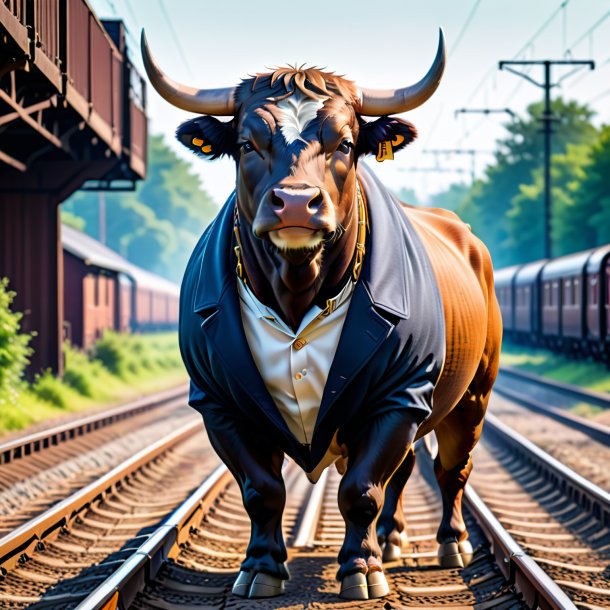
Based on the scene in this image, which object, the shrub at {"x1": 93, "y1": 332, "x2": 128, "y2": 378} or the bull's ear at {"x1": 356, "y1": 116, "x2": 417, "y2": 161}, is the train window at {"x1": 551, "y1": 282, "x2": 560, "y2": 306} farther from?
the bull's ear at {"x1": 356, "y1": 116, "x2": 417, "y2": 161}

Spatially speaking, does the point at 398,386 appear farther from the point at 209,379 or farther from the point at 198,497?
the point at 198,497

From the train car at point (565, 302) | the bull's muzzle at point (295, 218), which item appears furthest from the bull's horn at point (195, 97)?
the train car at point (565, 302)

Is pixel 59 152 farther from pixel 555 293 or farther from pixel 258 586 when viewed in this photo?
pixel 555 293

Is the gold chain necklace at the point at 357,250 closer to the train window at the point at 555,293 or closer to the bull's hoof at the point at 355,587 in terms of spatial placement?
the bull's hoof at the point at 355,587

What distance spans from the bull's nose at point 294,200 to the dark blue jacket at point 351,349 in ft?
2.60

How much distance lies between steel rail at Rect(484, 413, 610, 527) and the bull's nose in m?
4.73

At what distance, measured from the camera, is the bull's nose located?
502cm

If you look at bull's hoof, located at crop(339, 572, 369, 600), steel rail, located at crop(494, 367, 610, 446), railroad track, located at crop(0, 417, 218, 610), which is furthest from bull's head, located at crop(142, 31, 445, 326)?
steel rail, located at crop(494, 367, 610, 446)

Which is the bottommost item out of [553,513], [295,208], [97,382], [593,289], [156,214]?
[97,382]

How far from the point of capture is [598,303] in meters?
29.7

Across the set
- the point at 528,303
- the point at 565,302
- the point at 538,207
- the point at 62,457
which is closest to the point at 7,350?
the point at 62,457

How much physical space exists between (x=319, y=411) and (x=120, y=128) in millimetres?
16557

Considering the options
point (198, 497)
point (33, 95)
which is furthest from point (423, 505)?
point (33, 95)

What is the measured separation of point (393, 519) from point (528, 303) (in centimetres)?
3644
